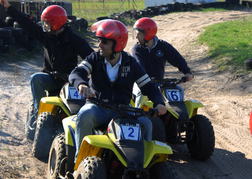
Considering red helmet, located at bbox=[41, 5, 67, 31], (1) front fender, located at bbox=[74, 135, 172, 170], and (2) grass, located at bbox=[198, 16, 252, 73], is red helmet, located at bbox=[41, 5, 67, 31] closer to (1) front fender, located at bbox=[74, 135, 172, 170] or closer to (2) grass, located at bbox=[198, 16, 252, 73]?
(1) front fender, located at bbox=[74, 135, 172, 170]

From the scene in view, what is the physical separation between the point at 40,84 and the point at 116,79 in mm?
2120

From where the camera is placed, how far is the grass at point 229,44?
1072cm

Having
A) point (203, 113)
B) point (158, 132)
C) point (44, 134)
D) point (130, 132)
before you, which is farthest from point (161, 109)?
point (203, 113)

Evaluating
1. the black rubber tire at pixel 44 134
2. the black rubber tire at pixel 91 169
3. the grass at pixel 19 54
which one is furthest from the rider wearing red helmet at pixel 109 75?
the grass at pixel 19 54

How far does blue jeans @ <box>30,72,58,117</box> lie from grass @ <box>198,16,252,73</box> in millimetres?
6554

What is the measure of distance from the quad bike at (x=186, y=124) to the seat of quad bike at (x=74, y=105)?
1.17 m

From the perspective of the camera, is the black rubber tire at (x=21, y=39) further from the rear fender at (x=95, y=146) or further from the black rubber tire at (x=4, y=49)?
the rear fender at (x=95, y=146)

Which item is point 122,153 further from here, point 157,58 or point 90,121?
point 157,58

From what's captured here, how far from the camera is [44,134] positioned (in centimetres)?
475

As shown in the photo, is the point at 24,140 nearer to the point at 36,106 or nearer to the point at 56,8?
the point at 36,106

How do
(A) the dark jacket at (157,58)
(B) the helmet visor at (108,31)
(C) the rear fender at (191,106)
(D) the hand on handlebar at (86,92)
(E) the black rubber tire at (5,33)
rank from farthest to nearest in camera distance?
1. (E) the black rubber tire at (5,33)
2. (A) the dark jacket at (157,58)
3. (C) the rear fender at (191,106)
4. (B) the helmet visor at (108,31)
5. (D) the hand on handlebar at (86,92)

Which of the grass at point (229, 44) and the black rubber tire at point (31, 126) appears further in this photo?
the grass at point (229, 44)

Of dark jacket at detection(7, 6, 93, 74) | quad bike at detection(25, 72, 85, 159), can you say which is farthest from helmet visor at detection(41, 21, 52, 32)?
quad bike at detection(25, 72, 85, 159)

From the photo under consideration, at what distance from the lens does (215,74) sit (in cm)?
1066
